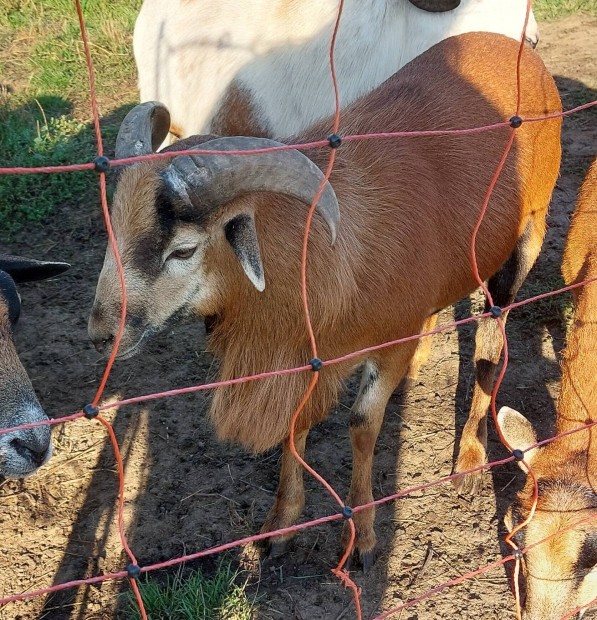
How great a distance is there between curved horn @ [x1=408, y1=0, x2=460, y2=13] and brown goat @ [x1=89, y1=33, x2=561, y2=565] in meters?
0.54

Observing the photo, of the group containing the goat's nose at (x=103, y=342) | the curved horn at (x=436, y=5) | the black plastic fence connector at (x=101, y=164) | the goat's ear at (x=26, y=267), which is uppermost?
the black plastic fence connector at (x=101, y=164)

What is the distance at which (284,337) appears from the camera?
8.72 feet

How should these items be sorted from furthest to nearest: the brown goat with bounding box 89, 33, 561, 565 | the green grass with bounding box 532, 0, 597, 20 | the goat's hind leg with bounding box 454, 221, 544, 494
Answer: the green grass with bounding box 532, 0, 597, 20 → the goat's hind leg with bounding box 454, 221, 544, 494 → the brown goat with bounding box 89, 33, 561, 565

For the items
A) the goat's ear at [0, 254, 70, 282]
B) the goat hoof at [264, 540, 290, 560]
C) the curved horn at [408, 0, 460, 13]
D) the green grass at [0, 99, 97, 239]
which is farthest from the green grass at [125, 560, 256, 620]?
the green grass at [0, 99, 97, 239]

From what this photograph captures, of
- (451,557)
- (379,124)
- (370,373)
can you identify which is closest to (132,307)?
(370,373)

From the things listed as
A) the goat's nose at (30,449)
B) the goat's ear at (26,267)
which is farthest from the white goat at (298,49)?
the goat's nose at (30,449)

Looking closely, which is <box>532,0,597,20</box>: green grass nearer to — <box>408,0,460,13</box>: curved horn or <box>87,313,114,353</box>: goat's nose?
<box>408,0,460,13</box>: curved horn

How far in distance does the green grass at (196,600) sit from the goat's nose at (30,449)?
638 mm

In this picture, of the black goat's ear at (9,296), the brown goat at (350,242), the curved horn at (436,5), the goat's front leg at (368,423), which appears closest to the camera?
the brown goat at (350,242)

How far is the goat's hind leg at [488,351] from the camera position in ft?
11.3

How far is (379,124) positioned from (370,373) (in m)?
0.97

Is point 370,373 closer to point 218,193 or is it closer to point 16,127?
point 218,193

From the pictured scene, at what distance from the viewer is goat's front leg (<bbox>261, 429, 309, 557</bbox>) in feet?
10.2

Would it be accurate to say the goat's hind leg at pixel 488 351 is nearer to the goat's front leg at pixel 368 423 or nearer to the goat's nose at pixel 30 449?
the goat's front leg at pixel 368 423
